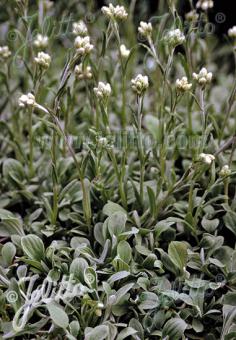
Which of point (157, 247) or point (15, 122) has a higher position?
point (15, 122)

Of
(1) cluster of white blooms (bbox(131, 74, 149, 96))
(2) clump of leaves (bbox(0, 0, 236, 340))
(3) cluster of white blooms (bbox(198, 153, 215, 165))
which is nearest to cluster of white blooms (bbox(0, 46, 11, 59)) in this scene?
(2) clump of leaves (bbox(0, 0, 236, 340))

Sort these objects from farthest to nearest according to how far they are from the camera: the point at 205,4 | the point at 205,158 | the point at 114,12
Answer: the point at 205,4 < the point at 114,12 < the point at 205,158

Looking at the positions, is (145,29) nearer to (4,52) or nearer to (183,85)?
(183,85)

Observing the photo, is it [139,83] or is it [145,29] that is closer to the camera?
[139,83]

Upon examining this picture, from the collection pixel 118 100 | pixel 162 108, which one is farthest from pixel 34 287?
pixel 118 100

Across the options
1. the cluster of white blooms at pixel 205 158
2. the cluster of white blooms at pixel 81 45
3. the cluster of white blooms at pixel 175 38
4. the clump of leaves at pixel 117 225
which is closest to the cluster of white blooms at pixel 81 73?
the clump of leaves at pixel 117 225

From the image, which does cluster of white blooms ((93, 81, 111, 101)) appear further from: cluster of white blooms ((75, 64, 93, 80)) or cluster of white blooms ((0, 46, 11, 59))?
cluster of white blooms ((0, 46, 11, 59))

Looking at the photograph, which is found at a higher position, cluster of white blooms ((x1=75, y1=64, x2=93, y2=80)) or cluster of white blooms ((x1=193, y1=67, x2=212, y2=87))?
cluster of white blooms ((x1=75, y1=64, x2=93, y2=80))

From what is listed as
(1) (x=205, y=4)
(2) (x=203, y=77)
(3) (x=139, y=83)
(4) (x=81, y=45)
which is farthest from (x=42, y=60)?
(1) (x=205, y=4)

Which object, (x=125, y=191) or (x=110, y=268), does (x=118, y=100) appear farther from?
(x=110, y=268)

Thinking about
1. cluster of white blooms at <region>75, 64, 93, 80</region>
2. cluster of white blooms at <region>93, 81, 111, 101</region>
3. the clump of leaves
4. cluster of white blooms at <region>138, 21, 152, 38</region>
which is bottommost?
the clump of leaves

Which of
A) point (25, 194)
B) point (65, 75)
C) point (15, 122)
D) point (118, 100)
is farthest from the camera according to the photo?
point (118, 100)
